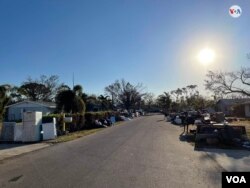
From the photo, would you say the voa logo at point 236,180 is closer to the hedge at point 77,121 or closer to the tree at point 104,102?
the hedge at point 77,121

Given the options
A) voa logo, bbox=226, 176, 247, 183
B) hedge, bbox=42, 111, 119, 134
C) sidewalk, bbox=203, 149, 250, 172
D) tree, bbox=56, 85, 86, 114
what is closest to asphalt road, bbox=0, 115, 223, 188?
sidewalk, bbox=203, 149, 250, 172

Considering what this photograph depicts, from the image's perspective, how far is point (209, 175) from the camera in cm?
999

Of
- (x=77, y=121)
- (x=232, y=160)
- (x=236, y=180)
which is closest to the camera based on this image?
(x=236, y=180)

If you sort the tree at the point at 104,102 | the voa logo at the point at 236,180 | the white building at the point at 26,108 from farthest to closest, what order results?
the tree at the point at 104,102 → the white building at the point at 26,108 → the voa logo at the point at 236,180

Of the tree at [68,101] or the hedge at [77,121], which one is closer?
the hedge at [77,121]

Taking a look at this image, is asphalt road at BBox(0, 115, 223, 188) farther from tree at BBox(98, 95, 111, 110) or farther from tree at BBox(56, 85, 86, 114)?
tree at BBox(98, 95, 111, 110)

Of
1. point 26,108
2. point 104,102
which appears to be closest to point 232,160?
point 26,108

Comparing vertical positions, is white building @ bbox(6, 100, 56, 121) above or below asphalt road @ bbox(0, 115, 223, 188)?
above

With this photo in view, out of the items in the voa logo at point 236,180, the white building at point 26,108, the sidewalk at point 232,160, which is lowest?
the sidewalk at point 232,160

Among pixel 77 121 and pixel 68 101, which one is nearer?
pixel 77 121

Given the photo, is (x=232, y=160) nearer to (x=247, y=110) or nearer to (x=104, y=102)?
(x=247, y=110)

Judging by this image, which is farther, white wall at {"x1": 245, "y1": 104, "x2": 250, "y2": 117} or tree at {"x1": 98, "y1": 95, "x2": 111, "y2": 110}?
tree at {"x1": 98, "y1": 95, "x2": 111, "y2": 110}

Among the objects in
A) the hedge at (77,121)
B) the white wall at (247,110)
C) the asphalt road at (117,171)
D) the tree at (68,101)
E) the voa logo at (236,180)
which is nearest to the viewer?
the voa logo at (236,180)

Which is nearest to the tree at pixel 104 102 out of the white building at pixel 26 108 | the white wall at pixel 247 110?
the white building at pixel 26 108
